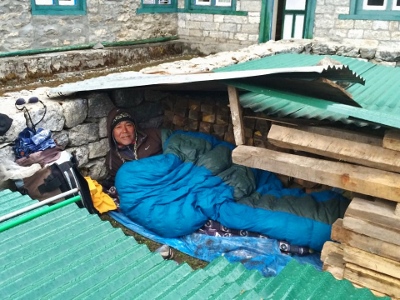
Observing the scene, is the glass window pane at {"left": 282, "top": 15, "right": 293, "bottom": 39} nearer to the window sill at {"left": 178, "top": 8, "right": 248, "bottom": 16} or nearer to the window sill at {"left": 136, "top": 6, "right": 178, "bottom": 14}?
the window sill at {"left": 178, "top": 8, "right": 248, "bottom": 16}

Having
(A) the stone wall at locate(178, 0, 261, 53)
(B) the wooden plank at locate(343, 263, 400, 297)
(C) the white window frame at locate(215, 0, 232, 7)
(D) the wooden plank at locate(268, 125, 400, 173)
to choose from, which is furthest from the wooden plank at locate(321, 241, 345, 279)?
(C) the white window frame at locate(215, 0, 232, 7)

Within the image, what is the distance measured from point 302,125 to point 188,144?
218cm

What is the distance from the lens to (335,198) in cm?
498

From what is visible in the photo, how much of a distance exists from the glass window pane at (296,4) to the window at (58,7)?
16.3 ft

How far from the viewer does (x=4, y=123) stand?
162 inches

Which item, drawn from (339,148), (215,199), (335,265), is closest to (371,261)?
(335,265)

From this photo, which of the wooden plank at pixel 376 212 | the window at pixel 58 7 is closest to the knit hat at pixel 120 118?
the wooden plank at pixel 376 212

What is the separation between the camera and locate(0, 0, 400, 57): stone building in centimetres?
828

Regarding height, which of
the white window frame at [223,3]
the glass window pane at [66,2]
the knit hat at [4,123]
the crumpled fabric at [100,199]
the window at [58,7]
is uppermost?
the white window frame at [223,3]

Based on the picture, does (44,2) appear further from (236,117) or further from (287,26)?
(236,117)

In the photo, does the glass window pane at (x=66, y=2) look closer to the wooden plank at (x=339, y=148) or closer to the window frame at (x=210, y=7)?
the window frame at (x=210, y=7)

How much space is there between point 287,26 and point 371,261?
8.10 m

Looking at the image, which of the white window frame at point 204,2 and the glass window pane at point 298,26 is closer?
the glass window pane at point 298,26

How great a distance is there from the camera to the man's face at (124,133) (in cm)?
530
